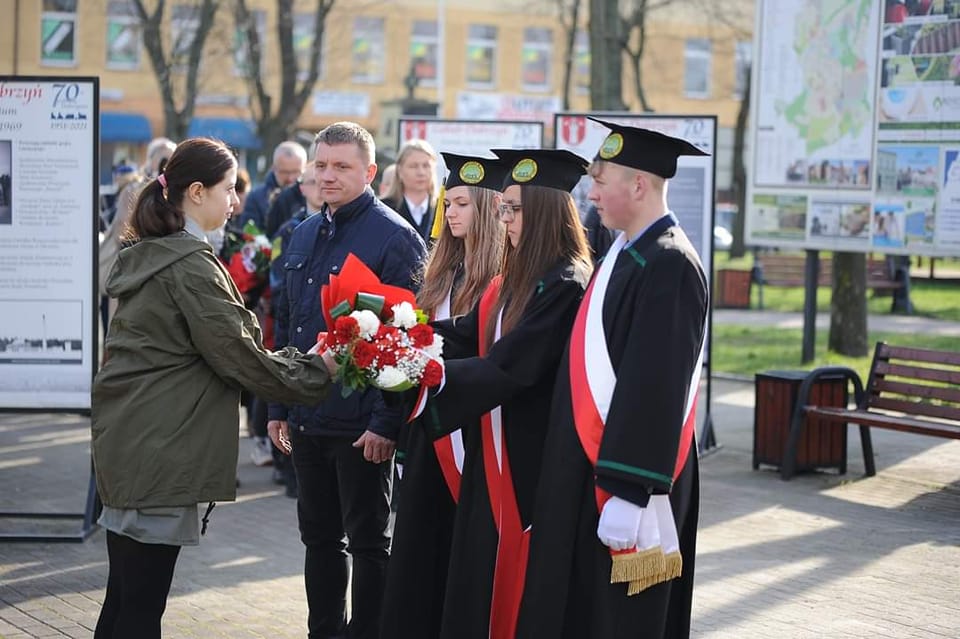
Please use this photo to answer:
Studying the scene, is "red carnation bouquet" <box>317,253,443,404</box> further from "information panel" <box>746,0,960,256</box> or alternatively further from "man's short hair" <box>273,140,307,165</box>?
"information panel" <box>746,0,960,256</box>

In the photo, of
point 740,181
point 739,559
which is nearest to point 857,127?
point 739,559

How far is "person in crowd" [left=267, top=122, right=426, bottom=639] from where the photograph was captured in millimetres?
5344

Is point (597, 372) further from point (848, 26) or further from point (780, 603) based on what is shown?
point (848, 26)

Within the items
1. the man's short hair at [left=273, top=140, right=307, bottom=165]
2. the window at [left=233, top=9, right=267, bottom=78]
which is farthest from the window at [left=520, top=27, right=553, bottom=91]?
the man's short hair at [left=273, top=140, right=307, bottom=165]

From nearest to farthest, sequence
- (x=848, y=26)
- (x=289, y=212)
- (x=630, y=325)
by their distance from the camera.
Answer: (x=630, y=325) → (x=289, y=212) → (x=848, y=26)

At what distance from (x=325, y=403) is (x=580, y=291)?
1292 mm

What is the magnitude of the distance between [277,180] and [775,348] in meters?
7.73

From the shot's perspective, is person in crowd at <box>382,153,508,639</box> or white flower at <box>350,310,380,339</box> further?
person in crowd at <box>382,153,508,639</box>

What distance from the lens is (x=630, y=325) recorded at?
4.08m

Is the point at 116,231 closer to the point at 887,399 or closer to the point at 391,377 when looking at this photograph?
the point at 887,399

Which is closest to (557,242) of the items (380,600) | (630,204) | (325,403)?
(630,204)

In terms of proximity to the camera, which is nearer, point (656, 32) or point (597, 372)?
point (597, 372)

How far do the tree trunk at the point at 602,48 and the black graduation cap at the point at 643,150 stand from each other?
47.7 ft

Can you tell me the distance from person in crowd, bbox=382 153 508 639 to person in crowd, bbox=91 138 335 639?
692 millimetres
